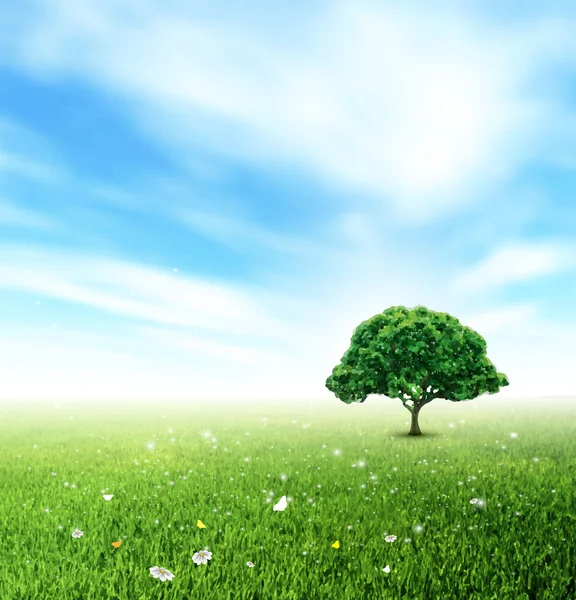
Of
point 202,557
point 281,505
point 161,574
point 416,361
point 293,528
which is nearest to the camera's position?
point 161,574

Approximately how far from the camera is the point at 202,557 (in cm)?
674

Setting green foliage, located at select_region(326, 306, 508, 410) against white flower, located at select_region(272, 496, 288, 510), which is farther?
green foliage, located at select_region(326, 306, 508, 410)

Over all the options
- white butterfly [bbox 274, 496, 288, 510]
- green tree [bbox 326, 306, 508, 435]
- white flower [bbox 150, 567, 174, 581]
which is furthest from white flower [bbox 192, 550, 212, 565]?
green tree [bbox 326, 306, 508, 435]

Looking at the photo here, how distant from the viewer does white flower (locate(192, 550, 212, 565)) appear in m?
6.51

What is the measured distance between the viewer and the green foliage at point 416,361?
75.0ft

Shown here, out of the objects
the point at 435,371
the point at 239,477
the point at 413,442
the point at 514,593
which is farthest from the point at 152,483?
the point at 435,371

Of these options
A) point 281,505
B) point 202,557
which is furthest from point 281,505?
point 202,557

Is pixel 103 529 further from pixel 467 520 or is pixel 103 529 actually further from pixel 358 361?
pixel 358 361

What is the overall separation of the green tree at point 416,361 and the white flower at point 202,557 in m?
16.6

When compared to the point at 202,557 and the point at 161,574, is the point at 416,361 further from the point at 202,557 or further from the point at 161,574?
the point at 161,574

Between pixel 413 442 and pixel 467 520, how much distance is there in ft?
43.0

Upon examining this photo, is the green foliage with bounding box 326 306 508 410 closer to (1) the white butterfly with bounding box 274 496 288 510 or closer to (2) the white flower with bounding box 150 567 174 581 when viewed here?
(1) the white butterfly with bounding box 274 496 288 510

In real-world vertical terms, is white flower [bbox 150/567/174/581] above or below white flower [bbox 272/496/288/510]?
below

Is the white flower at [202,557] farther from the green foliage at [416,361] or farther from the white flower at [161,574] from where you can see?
the green foliage at [416,361]
